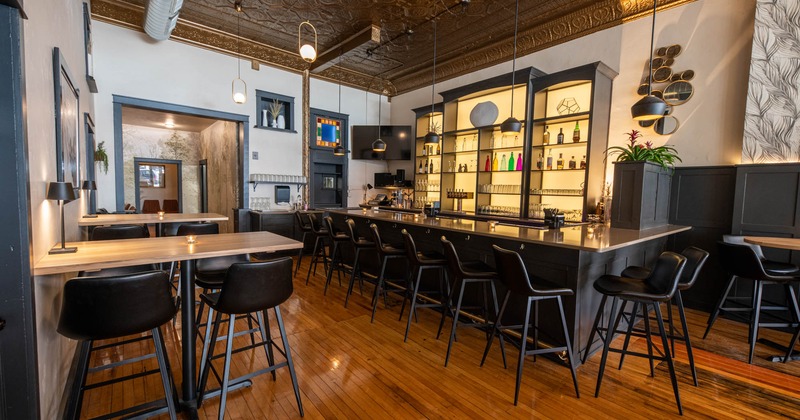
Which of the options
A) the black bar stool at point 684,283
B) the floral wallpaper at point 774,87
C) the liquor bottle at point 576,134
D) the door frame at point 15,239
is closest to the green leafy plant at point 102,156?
the door frame at point 15,239

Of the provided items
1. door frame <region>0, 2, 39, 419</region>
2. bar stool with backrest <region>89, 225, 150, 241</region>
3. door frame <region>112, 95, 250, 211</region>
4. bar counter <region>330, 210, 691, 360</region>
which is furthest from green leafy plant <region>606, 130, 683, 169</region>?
door frame <region>112, 95, 250, 211</region>

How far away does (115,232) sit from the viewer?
3281mm

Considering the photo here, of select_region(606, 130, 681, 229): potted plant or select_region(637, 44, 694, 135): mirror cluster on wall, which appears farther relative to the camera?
select_region(637, 44, 694, 135): mirror cluster on wall

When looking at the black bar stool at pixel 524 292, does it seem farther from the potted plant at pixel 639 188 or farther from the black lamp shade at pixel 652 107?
the potted plant at pixel 639 188

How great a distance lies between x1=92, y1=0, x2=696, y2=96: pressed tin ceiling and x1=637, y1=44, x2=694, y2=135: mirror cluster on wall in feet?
2.01

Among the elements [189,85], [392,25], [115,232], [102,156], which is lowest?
[115,232]

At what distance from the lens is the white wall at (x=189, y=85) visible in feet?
17.0

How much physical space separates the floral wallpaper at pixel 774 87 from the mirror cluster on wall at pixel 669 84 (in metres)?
0.61

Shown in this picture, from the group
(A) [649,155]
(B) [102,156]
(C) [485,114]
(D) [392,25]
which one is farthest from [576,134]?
(B) [102,156]

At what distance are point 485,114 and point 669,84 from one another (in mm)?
2381

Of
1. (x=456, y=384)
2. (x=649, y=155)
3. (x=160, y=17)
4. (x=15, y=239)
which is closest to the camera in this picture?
(x=15, y=239)

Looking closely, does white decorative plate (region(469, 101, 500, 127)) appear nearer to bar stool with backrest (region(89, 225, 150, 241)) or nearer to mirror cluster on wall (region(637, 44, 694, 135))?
mirror cluster on wall (region(637, 44, 694, 135))

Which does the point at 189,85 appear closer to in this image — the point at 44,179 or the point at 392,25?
the point at 392,25

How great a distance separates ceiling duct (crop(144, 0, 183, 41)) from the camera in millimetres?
4312
